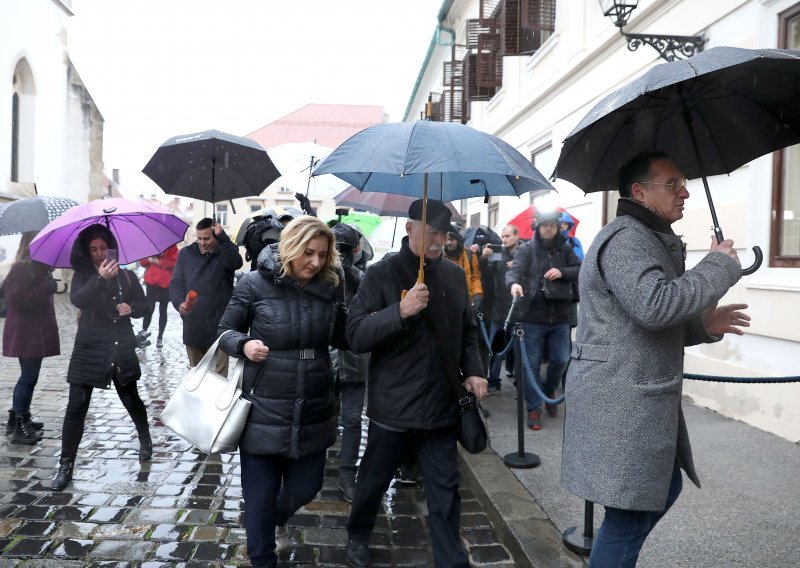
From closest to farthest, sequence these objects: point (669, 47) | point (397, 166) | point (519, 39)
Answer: point (397, 166) < point (669, 47) < point (519, 39)

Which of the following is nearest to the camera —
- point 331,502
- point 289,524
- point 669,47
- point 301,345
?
point 301,345

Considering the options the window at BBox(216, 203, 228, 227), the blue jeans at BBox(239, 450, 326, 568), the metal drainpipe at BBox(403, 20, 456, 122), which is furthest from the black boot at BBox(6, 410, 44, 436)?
the window at BBox(216, 203, 228, 227)

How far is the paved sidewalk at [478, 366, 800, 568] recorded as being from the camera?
3449 mm

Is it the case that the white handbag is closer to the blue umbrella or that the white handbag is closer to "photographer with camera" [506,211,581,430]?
the blue umbrella

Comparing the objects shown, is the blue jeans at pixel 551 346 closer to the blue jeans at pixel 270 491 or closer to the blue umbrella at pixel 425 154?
the blue umbrella at pixel 425 154

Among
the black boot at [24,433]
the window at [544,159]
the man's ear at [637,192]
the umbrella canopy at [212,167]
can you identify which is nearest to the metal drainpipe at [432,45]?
the window at [544,159]

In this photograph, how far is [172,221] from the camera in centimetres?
564

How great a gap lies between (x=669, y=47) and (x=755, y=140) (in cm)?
405

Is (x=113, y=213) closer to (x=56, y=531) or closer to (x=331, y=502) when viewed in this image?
(x=56, y=531)

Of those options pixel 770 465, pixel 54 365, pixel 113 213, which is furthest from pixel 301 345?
pixel 54 365

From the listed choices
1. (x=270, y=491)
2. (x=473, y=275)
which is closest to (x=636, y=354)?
(x=270, y=491)

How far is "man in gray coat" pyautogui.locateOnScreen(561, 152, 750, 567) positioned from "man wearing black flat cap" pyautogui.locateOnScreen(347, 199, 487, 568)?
891mm

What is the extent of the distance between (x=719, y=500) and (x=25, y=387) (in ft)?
17.9

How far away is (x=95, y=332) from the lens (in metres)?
4.83
